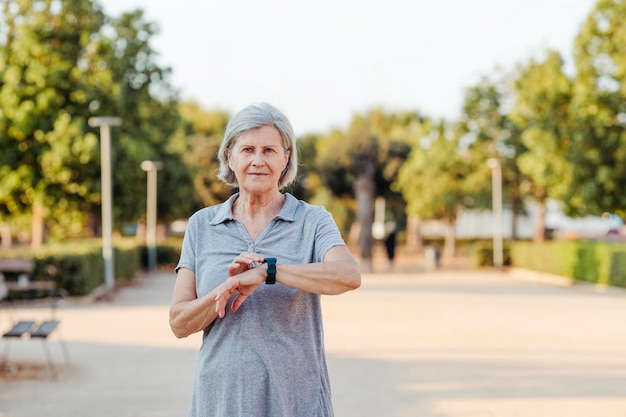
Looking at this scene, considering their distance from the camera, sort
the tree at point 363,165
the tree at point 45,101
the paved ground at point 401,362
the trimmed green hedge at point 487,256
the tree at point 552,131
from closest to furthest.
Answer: the paved ground at point 401,362 < the tree at point 45,101 < the tree at point 552,131 < the trimmed green hedge at point 487,256 < the tree at point 363,165

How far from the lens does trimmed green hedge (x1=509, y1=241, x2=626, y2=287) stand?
98.3 feet

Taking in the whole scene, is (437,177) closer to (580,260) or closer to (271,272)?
(580,260)

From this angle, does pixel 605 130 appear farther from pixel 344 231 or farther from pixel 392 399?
pixel 344 231

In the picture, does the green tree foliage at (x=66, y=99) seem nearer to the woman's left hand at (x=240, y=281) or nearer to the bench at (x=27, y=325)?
the bench at (x=27, y=325)

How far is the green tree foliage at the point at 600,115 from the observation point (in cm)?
3400

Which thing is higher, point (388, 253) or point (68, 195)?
point (68, 195)

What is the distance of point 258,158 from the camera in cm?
310

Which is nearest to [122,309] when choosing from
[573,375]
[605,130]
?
[573,375]

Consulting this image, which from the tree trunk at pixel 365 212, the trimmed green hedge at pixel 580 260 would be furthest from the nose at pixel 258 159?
the tree trunk at pixel 365 212

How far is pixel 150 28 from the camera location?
38.9m

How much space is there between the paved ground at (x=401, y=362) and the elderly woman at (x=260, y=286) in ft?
18.3

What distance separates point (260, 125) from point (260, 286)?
488 mm

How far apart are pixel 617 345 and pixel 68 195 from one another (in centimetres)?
2535

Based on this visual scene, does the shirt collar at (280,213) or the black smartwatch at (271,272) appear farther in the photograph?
the shirt collar at (280,213)
